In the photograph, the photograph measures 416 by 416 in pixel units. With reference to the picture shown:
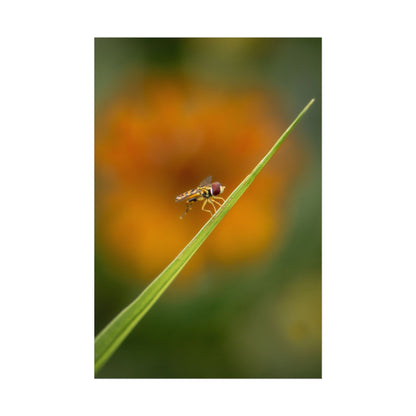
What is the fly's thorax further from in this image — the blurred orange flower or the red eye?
the blurred orange flower

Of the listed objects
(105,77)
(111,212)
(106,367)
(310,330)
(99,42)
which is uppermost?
(99,42)

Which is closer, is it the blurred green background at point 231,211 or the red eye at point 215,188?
the red eye at point 215,188

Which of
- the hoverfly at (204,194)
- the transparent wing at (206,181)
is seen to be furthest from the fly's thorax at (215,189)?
the transparent wing at (206,181)

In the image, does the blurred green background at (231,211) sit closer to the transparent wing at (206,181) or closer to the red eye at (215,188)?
the transparent wing at (206,181)

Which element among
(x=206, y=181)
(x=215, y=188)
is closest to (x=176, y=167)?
(x=206, y=181)

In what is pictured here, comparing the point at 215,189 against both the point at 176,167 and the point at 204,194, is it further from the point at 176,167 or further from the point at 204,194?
the point at 176,167

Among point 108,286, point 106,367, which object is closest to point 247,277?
point 108,286

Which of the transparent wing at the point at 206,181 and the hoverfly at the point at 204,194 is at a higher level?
the transparent wing at the point at 206,181

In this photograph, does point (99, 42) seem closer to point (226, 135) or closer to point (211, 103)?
point (211, 103)
